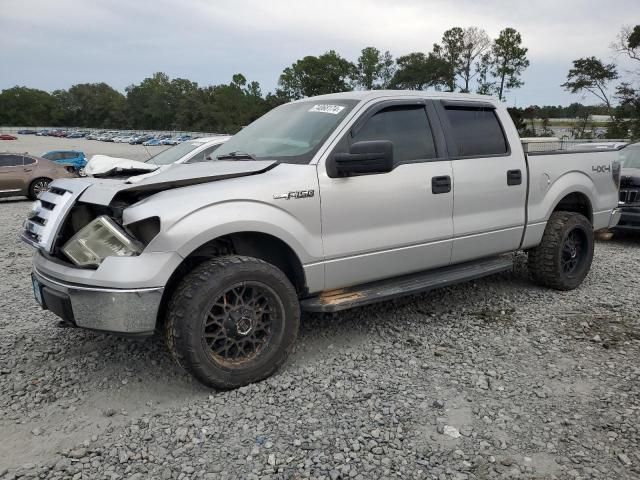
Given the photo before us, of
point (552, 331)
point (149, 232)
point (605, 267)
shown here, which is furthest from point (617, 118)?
point (149, 232)

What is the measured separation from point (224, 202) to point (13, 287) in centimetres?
374

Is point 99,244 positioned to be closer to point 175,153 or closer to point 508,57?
point 175,153

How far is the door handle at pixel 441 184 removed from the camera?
4.04 metres

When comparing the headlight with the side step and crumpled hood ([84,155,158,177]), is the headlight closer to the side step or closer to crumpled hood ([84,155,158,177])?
crumpled hood ([84,155,158,177])

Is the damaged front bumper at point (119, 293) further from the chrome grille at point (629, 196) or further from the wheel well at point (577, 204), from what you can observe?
the chrome grille at point (629, 196)

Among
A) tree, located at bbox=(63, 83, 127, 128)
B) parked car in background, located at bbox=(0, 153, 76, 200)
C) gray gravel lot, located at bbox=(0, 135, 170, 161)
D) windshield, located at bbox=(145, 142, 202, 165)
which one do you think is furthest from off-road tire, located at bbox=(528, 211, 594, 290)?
tree, located at bbox=(63, 83, 127, 128)

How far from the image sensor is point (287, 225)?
3379mm

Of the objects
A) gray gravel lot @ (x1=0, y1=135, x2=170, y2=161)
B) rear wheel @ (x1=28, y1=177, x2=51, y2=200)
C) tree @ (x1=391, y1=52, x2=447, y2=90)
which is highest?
tree @ (x1=391, y1=52, x2=447, y2=90)

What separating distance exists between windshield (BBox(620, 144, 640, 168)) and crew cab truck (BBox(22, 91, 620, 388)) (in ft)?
14.0

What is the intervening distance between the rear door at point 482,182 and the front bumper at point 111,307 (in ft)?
8.03

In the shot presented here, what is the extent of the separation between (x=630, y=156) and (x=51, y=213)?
851 centimetres

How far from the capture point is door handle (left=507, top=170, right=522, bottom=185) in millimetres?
4586

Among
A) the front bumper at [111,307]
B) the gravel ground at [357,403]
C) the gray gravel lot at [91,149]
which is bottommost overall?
the gravel ground at [357,403]

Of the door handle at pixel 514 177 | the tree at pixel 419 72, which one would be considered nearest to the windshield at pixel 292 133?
the door handle at pixel 514 177
